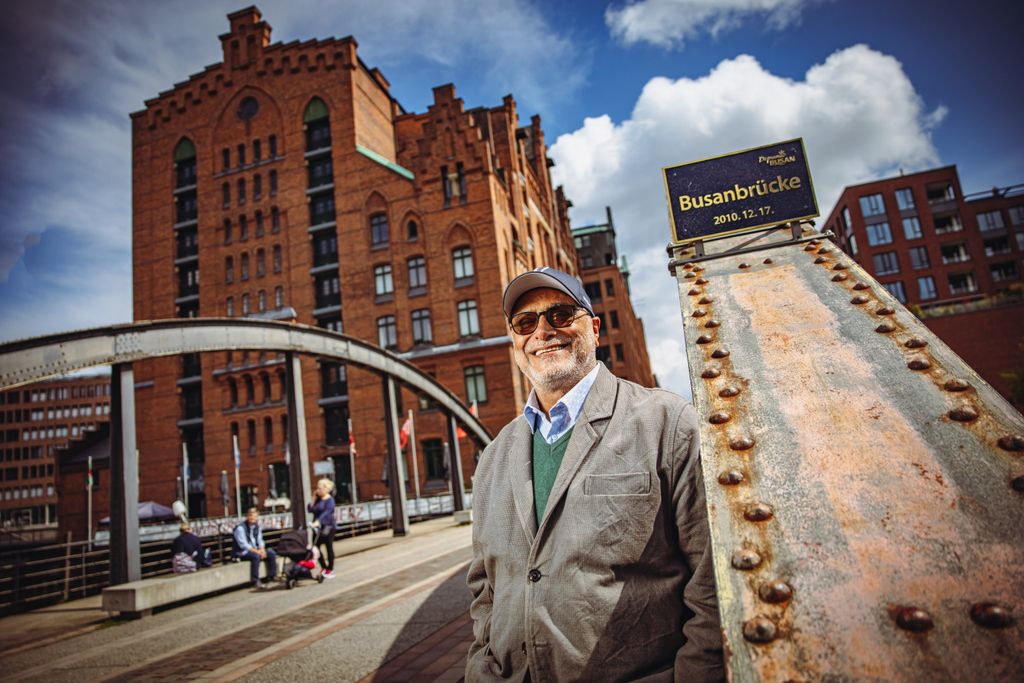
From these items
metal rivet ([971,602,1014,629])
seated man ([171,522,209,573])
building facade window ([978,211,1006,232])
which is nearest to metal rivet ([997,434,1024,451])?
metal rivet ([971,602,1014,629])

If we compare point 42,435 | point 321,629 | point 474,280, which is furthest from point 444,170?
point 42,435

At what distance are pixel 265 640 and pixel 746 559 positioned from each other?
5579 millimetres

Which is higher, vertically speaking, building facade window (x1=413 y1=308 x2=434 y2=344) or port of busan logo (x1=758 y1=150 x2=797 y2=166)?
building facade window (x1=413 y1=308 x2=434 y2=344)

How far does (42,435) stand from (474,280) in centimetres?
8975

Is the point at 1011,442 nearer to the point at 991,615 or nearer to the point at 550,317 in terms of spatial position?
the point at 991,615

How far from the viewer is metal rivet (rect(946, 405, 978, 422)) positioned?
1.35 meters

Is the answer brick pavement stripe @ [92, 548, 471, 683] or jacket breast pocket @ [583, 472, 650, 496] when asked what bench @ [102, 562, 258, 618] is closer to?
brick pavement stripe @ [92, 548, 471, 683]

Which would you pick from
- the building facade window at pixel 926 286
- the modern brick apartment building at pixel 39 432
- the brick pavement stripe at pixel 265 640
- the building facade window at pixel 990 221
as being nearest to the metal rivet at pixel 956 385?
the brick pavement stripe at pixel 265 640

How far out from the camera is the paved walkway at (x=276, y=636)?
4.42 metres

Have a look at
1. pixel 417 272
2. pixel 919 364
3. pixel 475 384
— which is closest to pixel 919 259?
pixel 475 384

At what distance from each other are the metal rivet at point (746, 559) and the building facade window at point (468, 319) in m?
31.8

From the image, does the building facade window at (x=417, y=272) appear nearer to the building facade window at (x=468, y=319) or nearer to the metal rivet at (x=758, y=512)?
the building facade window at (x=468, y=319)

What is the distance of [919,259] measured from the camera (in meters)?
49.5

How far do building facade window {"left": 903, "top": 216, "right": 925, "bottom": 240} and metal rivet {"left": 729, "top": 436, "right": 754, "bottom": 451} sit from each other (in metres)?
58.8
